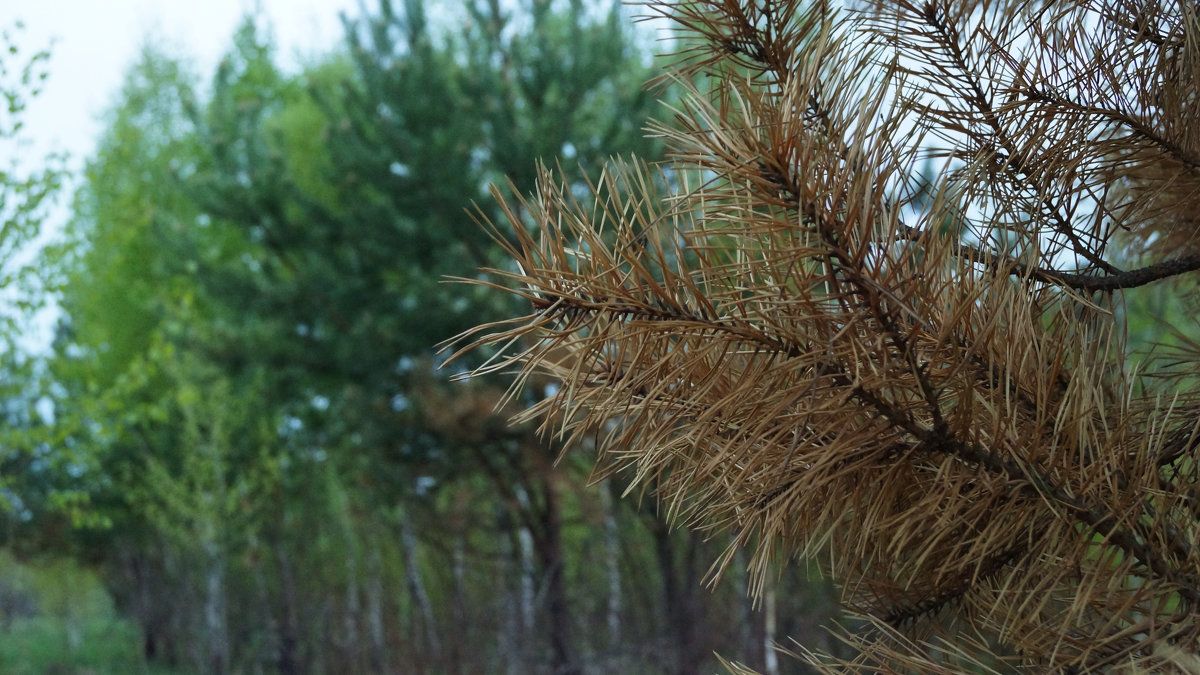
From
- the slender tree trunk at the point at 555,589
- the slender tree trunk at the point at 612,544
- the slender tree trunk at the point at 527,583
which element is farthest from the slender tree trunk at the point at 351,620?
the slender tree trunk at the point at 612,544

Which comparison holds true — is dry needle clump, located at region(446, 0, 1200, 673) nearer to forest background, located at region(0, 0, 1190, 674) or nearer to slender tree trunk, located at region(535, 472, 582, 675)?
Result: forest background, located at region(0, 0, 1190, 674)

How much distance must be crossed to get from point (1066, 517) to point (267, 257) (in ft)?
32.3

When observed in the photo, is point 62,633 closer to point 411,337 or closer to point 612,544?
point 612,544

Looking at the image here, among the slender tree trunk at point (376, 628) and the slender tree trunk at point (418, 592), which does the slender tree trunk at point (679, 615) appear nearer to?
the slender tree trunk at point (418, 592)

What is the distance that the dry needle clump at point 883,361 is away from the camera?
103 cm

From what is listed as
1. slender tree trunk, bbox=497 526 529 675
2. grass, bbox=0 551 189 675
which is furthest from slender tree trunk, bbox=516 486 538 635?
grass, bbox=0 551 189 675

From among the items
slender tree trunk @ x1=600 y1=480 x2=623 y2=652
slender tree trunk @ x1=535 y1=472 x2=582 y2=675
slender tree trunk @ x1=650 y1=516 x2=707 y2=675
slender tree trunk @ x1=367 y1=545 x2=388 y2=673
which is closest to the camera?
slender tree trunk @ x1=650 y1=516 x2=707 y2=675

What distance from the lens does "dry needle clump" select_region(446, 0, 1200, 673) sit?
1031 millimetres

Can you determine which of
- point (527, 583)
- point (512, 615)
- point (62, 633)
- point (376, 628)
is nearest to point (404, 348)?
point (527, 583)

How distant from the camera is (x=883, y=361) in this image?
1058 mm

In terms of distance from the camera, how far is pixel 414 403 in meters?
8.98

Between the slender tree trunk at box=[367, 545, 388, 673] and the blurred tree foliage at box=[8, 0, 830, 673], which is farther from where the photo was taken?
the slender tree trunk at box=[367, 545, 388, 673]

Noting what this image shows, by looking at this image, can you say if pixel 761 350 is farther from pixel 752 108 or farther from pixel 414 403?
pixel 414 403

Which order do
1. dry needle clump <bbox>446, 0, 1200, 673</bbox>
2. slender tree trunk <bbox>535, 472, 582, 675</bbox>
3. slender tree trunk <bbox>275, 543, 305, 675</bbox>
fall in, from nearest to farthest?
dry needle clump <bbox>446, 0, 1200, 673</bbox> < slender tree trunk <bbox>535, 472, 582, 675</bbox> < slender tree trunk <bbox>275, 543, 305, 675</bbox>
